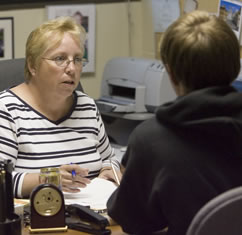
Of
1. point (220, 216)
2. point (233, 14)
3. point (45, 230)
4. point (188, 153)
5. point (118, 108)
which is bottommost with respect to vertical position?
point (118, 108)

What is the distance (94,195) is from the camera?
1.99 meters

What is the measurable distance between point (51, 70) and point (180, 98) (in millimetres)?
952

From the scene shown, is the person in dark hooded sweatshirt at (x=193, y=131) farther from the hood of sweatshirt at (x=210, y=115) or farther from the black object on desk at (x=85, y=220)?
the black object on desk at (x=85, y=220)

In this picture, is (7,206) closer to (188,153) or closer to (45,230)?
(45,230)

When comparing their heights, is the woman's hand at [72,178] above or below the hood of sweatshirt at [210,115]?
below

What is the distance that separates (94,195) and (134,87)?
58.1 inches

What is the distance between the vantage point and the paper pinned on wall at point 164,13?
3581 mm

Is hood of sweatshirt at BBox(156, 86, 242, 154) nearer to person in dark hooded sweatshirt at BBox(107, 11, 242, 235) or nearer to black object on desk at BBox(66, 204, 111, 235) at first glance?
person in dark hooded sweatshirt at BBox(107, 11, 242, 235)

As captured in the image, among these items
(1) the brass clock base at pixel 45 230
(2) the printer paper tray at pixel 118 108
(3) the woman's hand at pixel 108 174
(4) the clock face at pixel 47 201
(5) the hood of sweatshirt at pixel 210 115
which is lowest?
(2) the printer paper tray at pixel 118 108

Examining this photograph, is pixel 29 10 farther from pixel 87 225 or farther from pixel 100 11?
pixel 87 225

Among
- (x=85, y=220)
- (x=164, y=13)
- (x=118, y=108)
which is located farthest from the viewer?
(x=164, y=13)

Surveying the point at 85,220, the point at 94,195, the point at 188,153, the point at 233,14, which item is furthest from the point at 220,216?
the point at 233,14

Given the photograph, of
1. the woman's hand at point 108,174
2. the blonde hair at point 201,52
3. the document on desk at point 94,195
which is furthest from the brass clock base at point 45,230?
the blonde hair at point 201,52

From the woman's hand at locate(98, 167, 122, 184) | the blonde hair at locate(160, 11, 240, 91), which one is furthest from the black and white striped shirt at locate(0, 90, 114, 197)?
the blonde hair at locate(160, 11, 240, 91)
